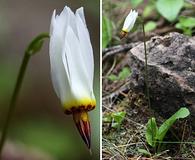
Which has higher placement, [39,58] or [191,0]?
[191,0]

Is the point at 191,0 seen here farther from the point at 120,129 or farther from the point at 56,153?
the point at 56,153

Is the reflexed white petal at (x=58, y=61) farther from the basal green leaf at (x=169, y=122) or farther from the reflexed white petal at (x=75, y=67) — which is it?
the basal green leaf at (x=169, y=122)

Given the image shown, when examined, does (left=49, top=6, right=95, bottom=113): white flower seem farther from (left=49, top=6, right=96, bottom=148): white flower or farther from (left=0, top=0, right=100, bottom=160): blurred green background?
(left=0, top=0, right=100, bottom=160): blurred green background

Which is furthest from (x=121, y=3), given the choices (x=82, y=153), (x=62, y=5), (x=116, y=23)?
(x=82, y=153)

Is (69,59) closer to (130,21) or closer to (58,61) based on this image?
(58,61)

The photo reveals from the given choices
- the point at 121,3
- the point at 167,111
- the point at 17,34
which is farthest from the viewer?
the point at 17,34

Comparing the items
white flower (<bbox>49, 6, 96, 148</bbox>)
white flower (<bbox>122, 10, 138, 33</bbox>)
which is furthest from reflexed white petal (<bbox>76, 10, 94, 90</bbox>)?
white flower (<bbox>122, 10, 138, 33</bbox>)

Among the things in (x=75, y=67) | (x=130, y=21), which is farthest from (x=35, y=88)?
(x=75, y=67)
